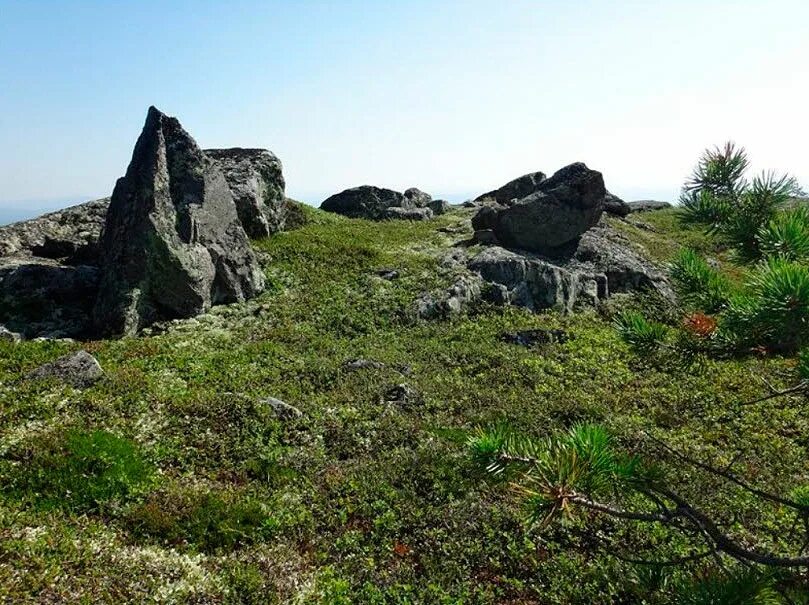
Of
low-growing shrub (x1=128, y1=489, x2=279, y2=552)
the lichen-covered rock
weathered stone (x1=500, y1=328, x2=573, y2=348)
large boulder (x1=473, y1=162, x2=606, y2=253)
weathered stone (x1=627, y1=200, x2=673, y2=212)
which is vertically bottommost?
low-growing shrub (x1=128, y1=489, x2=279, y2=552)

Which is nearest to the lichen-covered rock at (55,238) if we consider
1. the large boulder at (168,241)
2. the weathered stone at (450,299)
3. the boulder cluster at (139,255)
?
the boulder cluster at (139,255)

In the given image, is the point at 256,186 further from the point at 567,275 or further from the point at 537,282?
the point at 567,275

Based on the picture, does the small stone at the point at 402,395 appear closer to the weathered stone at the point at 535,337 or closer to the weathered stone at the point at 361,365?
the weathered stone at the point at 361,365

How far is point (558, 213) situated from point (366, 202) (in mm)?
30015

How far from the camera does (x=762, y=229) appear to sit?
5809 mm

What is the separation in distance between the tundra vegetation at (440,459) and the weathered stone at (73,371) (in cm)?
39

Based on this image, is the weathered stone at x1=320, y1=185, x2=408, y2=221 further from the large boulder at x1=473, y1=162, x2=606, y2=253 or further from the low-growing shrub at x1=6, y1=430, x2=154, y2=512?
the low-growing shrub at x1=6, y1=430, x2=154, y2=512

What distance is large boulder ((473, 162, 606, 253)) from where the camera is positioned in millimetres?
38375

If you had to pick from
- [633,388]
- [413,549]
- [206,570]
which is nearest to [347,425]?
[413,549]

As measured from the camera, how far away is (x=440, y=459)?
1527cm

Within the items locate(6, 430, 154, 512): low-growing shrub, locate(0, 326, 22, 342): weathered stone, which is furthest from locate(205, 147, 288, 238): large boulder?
locate(6, 430, 154, 512): low-growing shrub

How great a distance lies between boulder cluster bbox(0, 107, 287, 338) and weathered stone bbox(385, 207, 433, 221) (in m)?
27.7

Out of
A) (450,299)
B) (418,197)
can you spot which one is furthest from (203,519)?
(418,197)

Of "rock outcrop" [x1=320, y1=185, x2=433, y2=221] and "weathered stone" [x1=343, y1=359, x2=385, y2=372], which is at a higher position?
"rock outcrop" [x1=320, y1=185, x2=433, y2=221]
